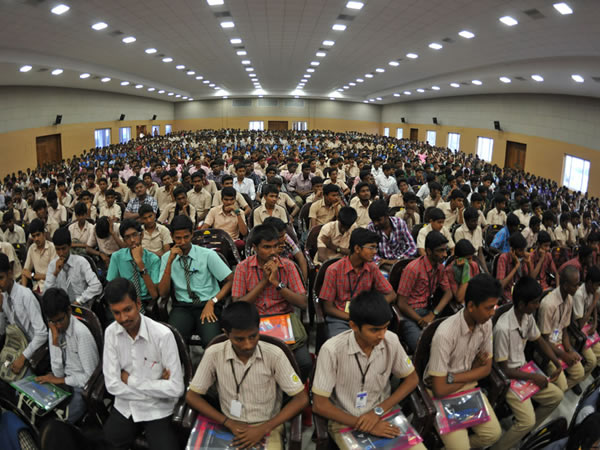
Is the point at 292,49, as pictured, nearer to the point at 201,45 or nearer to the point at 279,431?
the point at 201,45

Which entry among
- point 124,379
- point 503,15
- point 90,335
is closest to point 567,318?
point 124,379

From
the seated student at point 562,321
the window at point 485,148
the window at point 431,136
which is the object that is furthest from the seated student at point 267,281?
the window at point 431,136

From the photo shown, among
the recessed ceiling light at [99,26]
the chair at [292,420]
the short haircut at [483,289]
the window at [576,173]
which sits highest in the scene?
the recessed ceiling light at [99,26]

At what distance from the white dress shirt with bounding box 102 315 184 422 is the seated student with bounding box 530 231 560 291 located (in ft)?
12.4

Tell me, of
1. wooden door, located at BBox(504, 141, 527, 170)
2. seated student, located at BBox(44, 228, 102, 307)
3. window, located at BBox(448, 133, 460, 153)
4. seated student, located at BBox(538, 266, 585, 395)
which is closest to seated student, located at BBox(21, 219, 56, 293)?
seated student, located at BBox(44, 228, 102, 307)

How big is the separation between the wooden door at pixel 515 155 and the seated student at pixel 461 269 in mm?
19030

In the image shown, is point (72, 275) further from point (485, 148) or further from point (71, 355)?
point (485, 148)

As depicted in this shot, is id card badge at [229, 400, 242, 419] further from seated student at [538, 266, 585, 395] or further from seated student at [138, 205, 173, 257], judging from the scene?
seated student at [138, 205, 173, 257]

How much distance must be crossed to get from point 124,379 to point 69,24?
9.43 meters

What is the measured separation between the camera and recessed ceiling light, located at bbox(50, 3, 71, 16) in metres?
7.70

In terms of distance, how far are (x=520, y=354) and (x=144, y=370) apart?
264 centimetres

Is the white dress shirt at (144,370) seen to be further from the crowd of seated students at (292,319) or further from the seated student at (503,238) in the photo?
the seated student at (503,238)

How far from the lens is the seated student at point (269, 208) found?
5684 mm

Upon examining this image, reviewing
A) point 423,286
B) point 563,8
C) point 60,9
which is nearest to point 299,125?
point 60,9
